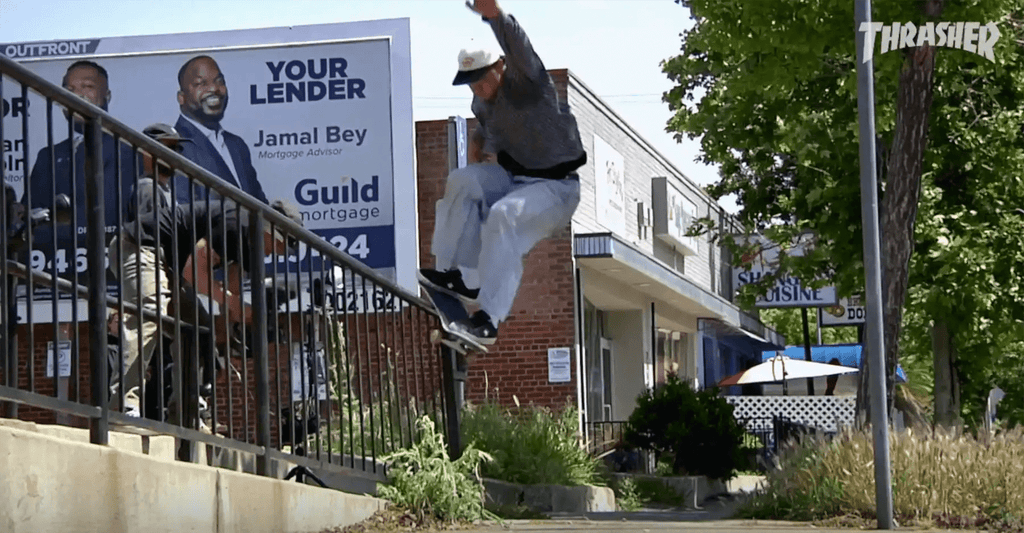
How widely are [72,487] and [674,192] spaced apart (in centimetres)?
2787

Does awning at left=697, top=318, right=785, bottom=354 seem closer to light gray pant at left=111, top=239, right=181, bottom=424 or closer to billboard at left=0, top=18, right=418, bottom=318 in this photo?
billboard at left=0, top=18, right=418, bottom=318

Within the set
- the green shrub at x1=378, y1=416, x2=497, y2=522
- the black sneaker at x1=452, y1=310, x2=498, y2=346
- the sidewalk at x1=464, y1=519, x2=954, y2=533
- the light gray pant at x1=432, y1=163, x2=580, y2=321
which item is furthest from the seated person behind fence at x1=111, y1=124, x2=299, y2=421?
the light gray pant at x1=432, y1=163, x2=580, y2=321

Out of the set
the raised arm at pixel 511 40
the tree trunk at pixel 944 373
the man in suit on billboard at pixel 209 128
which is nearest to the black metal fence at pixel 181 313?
the raised arm at pixel 511 40

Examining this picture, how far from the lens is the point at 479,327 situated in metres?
9.85

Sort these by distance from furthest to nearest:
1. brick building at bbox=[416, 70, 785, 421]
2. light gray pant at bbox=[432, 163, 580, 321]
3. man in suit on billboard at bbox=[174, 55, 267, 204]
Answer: brick building at bbox=[416, 70, 785, 421], man in suit on billboard at bbox=[174, 55, 267, 204], light gray pant at bbox=[432, 163, 580, 321]

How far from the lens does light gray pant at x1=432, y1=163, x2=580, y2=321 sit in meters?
10.8

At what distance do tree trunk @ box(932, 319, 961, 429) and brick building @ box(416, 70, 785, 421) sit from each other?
185 inches

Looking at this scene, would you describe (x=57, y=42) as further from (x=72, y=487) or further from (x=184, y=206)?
(x=72, y=487)

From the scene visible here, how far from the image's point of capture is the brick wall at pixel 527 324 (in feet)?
79.3

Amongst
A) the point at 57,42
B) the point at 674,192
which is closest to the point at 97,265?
the point at 57,42

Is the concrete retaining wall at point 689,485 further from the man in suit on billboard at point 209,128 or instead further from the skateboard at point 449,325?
the skateboard at point 449,325

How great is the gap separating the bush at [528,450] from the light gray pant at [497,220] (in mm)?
3995

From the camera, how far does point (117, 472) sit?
5.16 metres

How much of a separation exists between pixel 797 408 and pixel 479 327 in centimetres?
1742
